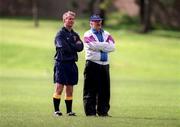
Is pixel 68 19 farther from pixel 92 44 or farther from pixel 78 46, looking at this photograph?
pixel 92 44

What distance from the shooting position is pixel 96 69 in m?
15.7

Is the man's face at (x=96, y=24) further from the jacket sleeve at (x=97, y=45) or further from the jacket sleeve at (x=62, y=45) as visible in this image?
the jacket sleeve at (x=62, y=45)

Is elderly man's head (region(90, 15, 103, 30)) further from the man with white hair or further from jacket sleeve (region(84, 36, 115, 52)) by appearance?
the man with white hair

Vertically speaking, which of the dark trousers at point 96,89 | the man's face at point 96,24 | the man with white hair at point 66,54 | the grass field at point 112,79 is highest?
the man's face at point 96,24

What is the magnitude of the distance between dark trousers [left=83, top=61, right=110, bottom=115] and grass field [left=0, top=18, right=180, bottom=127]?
38 centimetres

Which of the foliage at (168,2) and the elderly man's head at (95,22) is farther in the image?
the foliage at (168,2)

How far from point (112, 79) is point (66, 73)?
18005 millimetres

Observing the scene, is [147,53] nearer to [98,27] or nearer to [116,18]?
[116,18]

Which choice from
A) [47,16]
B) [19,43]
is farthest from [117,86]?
[47,16]

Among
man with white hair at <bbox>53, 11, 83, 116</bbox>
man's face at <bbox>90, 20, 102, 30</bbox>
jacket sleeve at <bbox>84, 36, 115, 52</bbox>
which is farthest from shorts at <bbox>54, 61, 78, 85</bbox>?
man's face at <bbox>90, 20, 102, 30</bbox>

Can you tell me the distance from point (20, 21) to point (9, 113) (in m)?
44.7

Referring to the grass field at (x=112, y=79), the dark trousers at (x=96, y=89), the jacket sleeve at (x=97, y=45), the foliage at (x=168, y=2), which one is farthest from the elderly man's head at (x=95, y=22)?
the foliage at (x=168, y=2)

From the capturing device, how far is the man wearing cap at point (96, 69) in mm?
15570

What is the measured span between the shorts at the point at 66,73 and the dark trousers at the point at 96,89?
1.35ft
